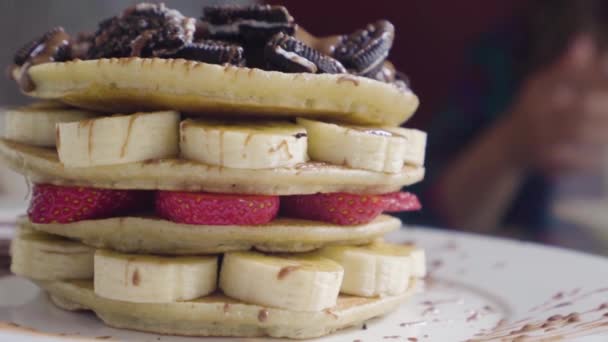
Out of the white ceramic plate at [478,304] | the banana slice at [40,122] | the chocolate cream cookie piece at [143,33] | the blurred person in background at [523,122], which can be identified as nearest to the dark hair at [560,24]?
the blurred person in background at [523,122]

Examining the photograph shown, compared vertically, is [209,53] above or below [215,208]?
above

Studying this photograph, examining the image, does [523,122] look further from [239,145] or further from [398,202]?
[239,145]

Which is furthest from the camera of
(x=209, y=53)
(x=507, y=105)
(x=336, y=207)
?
(x=507, y=105)

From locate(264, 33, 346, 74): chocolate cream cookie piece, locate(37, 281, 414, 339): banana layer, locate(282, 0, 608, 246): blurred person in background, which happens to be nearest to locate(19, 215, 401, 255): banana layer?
locate(37, 281, 414, 339): banana layer

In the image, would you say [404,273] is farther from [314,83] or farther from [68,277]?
[68,277]

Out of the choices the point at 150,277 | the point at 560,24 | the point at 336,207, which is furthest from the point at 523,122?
the point at 150,277

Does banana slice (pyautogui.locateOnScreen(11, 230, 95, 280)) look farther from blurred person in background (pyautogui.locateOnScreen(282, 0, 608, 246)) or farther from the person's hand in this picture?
the person's hand

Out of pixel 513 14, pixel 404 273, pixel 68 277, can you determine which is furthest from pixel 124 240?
pixel 513 14
